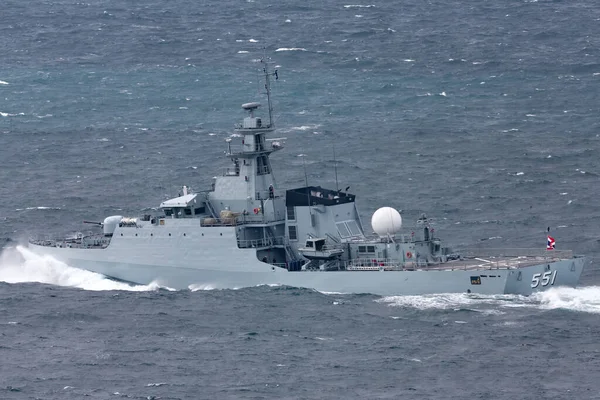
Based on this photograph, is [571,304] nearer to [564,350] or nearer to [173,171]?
[564,350]

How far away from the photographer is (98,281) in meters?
55.4

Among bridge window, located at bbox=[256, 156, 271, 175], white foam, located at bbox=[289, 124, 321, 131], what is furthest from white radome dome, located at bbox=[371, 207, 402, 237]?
white foam, located at bbox=[289, 124, 321, 131]

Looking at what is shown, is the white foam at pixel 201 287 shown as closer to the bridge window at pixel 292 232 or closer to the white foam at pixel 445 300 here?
the bridge window at pixel 292 232

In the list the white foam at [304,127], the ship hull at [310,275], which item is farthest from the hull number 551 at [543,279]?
the white foam at [304,127]

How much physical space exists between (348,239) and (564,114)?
35670 mm

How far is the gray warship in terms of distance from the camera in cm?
4831

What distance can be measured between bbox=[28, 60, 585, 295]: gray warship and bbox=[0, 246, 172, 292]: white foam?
508mm

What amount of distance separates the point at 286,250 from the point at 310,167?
69.6ft

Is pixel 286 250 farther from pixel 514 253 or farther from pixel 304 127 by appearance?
pixel 304 127

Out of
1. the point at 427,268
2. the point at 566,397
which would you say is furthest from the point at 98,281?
the point at 566,397

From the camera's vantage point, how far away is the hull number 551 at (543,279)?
47.8 meters

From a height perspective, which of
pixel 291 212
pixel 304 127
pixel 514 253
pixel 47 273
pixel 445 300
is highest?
pixel 304 127

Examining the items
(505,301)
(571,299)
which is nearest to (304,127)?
(505,301)

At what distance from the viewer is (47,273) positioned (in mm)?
57438
